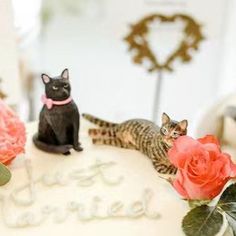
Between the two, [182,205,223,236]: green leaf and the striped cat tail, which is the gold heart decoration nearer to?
the striped cat tail

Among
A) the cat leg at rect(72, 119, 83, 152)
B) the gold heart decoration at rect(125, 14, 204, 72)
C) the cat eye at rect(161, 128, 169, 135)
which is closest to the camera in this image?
the cat eye at rect(161, 128, 169, 135)

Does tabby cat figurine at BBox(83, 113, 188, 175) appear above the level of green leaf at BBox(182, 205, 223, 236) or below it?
above

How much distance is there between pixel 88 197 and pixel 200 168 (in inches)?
8.3

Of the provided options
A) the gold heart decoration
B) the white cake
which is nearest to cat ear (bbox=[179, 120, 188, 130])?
the white cake

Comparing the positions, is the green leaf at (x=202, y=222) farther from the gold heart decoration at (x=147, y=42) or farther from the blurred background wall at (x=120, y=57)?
the blurred background wall at (x=120, y=57)

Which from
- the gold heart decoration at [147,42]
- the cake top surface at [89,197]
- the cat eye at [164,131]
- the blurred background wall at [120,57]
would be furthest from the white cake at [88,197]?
the blurred background wall at [120,57]

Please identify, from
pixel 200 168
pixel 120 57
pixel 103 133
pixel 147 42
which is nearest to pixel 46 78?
pixel 103 133

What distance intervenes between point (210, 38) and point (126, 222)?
138cm

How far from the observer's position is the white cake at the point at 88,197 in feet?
2.27

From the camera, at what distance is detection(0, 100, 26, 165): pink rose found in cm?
78

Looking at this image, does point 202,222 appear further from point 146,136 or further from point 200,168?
point 146,136

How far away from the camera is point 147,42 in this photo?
1432mm

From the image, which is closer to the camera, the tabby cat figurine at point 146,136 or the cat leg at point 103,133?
the tabby cat figurine at point 146,136

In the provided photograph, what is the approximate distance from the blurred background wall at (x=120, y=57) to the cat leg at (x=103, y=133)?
0.97 meters
